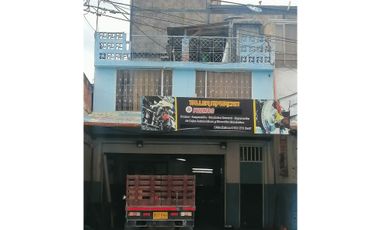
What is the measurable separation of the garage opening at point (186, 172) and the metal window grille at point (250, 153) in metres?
0.63

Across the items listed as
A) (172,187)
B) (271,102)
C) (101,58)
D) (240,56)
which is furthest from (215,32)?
(172,187)

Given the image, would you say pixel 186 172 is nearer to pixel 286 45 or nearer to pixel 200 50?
pixel 200 50

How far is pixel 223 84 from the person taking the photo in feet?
44.0

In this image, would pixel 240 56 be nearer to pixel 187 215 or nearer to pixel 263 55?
pixel 263 55

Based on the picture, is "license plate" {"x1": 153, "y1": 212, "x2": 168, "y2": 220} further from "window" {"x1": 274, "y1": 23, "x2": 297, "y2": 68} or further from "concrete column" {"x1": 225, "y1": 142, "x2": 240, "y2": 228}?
"window" {"x1": 274, "y1": 23, "x2": 297, "y2": 68}

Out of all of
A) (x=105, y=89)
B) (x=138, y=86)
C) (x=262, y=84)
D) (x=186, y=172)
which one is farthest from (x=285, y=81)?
(x=105, y=89)

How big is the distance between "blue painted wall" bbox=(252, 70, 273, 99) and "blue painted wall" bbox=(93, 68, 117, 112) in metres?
3.35

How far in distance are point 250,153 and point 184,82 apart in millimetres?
3024

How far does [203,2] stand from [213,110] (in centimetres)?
993

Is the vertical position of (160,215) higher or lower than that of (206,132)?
lower

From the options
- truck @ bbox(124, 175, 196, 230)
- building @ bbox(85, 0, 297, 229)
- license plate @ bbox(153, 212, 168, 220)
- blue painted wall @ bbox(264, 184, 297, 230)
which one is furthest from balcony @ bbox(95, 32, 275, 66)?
license plate @ bbox(153, 212, 168, 220)

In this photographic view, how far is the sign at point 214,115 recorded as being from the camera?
11.2m

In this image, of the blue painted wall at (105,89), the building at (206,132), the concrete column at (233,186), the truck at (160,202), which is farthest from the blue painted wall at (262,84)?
the blue painted wall at (105,89)

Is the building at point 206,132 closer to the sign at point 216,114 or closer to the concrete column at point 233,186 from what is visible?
the concrete column at point 233,186
